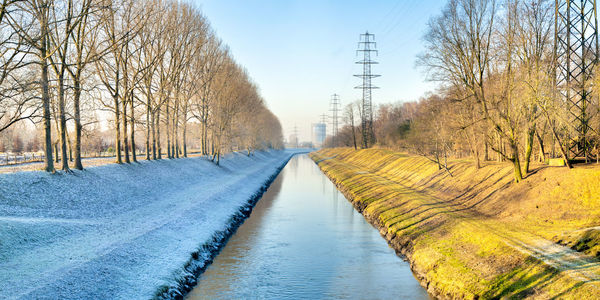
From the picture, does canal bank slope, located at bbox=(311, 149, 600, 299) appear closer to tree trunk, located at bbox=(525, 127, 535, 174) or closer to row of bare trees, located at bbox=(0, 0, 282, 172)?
tree trunk, located at bbox=(525, 127, 535, 174)

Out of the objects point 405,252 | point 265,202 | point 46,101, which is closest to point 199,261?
point 405,252

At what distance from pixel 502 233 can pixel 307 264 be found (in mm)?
8443

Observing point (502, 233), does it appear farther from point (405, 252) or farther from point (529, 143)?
point (529, 143)

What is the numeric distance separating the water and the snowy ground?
69.9 inches

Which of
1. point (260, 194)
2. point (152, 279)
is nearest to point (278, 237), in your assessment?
point (152, 279)

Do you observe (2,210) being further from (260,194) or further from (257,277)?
(260,194)

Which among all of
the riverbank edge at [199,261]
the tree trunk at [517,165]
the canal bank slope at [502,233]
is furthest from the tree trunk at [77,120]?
the tree trunk at [517,165]

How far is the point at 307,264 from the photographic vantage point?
16312 mm

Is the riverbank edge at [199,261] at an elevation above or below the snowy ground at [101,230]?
below

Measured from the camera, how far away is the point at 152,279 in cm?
1259

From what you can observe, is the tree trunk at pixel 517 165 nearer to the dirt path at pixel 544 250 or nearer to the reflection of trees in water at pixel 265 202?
the dirt path at pixel 544 250

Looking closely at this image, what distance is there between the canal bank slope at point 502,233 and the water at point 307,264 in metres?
1.16

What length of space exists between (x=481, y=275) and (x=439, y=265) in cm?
204

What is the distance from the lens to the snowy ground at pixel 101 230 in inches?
433
